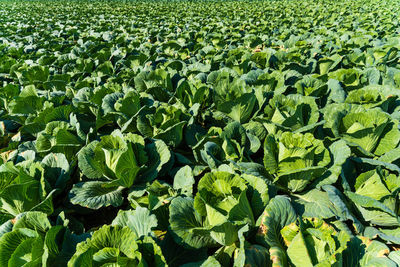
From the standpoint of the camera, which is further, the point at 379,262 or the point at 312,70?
the point at 312,70

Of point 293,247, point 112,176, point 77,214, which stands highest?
point 293,247

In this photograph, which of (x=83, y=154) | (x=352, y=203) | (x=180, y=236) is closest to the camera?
(x=180, y=236)

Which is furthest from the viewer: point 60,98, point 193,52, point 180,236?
point 193,52

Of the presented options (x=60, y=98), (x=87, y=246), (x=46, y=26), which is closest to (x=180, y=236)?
(x=87, y=246)

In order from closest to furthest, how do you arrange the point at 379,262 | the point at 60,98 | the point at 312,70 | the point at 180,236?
the point at 379,262
the point at 180,236
the point at 60,98
the point at 312,70

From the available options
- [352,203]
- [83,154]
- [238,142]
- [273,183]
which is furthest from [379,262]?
[83,154]

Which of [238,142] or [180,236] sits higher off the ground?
[238,142]

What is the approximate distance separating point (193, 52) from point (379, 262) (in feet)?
18.8

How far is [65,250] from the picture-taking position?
162 cm

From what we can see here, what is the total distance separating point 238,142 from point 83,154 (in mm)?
1460

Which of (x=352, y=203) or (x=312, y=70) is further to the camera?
(x=312, y=70)

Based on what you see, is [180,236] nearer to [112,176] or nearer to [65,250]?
[65,250]

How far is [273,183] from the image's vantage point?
220cm

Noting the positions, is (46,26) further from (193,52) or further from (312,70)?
(312,70)
